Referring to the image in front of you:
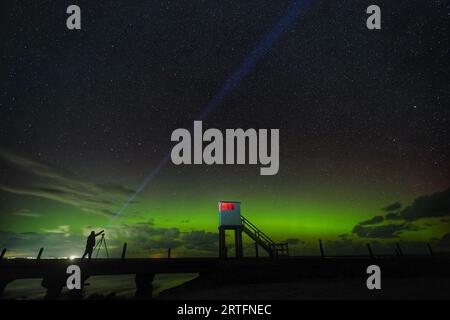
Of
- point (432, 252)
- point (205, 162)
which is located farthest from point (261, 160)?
point (432, 252)

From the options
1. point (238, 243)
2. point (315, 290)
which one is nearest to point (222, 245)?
point (238, 243)

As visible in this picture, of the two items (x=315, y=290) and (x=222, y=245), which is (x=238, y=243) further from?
(x=315, y=290)

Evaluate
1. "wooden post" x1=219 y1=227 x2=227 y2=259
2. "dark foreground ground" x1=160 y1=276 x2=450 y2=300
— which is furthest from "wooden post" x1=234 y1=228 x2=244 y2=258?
"dark foreground ground" x1=160 y1=276 x2=450 y2=300

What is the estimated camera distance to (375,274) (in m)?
21.2

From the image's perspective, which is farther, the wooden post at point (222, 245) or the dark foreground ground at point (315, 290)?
the wooden post at point (222, 245)

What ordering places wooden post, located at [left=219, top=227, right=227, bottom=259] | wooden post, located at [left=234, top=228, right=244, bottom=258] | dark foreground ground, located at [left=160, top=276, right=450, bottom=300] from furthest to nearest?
1. wooden post, located at [left=234, top=228, right=244, bottom=258]
2. wooden post, located at [left=219, top=227, right=227, bottom=259]
3. dark foreground ground, located at [left=160, top=276, right=450, bottom=300]

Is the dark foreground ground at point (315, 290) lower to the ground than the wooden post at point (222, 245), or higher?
lower

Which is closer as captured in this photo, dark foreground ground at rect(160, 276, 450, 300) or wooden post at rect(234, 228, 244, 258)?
dark foreground ground at rect(160, 276, 450, 300)

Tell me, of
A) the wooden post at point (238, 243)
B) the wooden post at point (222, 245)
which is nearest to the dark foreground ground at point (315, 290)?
the wooden post at point (222, 245)

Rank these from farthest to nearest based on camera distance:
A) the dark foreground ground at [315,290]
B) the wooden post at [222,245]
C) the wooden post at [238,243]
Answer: the wooden post at [238,243]
the wooden post at [222,245]
the dark foreground ground at [315,290]

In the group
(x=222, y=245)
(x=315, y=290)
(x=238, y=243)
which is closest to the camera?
(x=315, y=290)

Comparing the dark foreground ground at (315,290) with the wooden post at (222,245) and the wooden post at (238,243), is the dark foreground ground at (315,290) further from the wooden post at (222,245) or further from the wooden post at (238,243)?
the wooden post at (238,243)

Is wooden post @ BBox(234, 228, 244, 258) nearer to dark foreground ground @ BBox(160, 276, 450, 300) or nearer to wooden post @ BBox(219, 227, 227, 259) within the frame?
wooden post @ BBox(219, 227, 227, 259)
